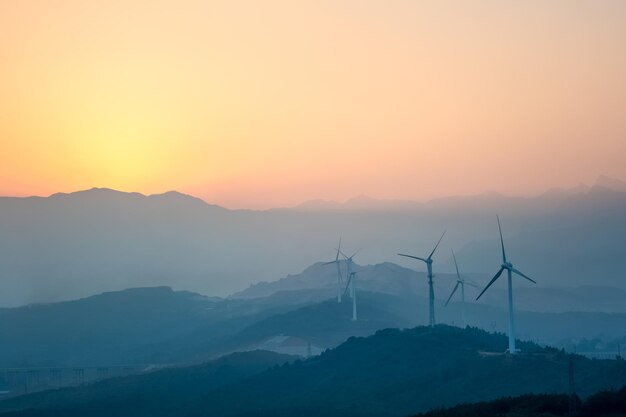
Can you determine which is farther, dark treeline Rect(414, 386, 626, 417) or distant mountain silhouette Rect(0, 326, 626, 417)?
distant mountain silhouette Rect(0, 326, 626, 417)

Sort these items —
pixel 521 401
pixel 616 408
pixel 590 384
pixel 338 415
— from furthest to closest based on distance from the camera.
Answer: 1. pixel 338 415
2. pixel 590 384
3. pixel 521 401
4. pixel 616 408

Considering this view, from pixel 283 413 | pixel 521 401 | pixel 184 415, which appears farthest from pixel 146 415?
pixel 521 401

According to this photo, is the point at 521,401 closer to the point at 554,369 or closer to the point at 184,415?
the point at 554,369

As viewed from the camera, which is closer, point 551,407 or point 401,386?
point 551,407

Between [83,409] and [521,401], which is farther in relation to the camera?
[83,409]

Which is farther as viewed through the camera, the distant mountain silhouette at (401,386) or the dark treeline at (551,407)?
the distant mountain silhouette at (401,386)

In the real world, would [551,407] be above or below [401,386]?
above

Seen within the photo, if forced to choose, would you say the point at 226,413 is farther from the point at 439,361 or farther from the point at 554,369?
the point at 554,369

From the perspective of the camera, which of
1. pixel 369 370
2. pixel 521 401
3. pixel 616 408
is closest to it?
pixel 616 408

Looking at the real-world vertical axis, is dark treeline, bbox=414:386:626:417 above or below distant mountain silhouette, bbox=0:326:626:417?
above

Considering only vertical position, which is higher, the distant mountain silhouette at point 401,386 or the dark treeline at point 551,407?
the dark treeline at point 551,407
